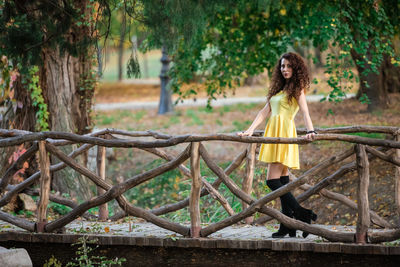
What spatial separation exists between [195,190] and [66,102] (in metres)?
5.03

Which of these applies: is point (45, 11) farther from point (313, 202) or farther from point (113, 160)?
point (113, 160)

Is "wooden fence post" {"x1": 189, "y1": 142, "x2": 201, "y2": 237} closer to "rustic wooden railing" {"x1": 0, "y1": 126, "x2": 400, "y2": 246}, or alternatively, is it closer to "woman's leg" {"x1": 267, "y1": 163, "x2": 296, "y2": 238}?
"rustic wooden railing" {"x1": 0, "y1": 126, "x2": 400, "y2": 246}

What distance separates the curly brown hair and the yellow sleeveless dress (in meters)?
0.08

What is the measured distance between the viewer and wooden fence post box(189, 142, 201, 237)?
602cm

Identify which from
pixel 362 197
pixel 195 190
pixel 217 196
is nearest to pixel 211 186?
pixel 217 196

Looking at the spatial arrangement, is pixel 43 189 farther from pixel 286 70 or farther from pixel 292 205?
pixel 286 70

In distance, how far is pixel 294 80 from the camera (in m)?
6.12

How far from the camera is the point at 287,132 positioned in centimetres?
613

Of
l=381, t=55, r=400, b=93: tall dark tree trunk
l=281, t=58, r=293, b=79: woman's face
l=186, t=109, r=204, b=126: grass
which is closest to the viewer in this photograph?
l=281, t=58, r=293, b=79: woman's face

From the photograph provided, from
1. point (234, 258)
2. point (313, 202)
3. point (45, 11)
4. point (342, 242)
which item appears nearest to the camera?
point (342, 242)

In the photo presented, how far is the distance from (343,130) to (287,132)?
97 cm

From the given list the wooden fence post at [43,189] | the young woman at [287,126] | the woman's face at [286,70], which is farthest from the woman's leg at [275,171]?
the wooden fence post at [43,189]

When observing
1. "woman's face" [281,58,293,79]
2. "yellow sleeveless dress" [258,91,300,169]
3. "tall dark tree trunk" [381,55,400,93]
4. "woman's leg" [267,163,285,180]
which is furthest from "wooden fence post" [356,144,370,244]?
"tall dark tree trunk" [381,55,400,93]

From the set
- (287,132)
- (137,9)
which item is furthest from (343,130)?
(137,9)
